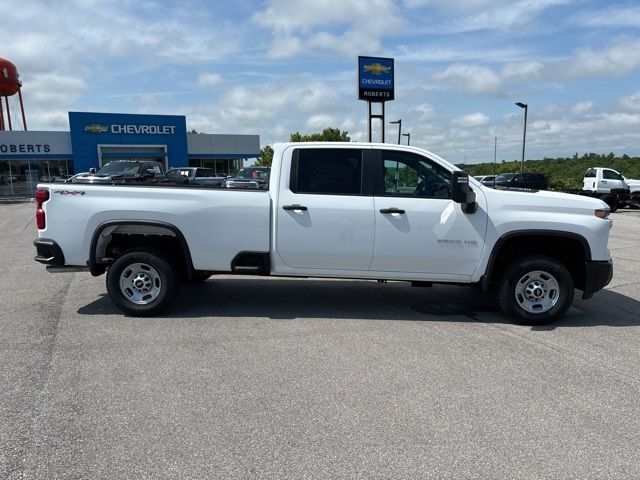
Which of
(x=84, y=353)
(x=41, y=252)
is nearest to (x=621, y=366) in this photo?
(x=84, y=353)

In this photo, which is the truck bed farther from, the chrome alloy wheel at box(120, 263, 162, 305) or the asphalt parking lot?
the asphalt parking lot

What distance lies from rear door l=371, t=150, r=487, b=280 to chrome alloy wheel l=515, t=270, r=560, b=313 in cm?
63

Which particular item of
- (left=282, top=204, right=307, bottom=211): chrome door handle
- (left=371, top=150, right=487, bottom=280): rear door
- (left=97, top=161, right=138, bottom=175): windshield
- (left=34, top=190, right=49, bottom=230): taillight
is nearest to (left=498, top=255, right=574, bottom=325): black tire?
(left=371, top=150, right=487, bottom=280): rear door

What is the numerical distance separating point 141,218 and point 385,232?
2706 mm

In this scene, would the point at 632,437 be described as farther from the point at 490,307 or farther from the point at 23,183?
the point at 23,183

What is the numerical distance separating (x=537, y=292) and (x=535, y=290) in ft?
0.12

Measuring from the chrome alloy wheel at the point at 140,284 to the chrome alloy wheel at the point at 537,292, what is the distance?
4.11 meters

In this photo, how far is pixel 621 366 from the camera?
459 centimetres

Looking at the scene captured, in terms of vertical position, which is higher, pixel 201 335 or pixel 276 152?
pixel 276 152

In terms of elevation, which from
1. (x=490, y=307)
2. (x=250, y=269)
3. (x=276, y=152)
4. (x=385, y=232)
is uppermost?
(x=276, y=152)

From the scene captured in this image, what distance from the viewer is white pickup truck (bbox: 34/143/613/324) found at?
569 centimetres

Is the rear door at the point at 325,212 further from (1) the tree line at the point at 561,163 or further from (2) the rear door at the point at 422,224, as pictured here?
(1) the tree line at the point at 561,163

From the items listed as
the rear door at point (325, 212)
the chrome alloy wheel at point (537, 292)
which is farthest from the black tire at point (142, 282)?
the chrome alloy wheel at point (537, 292)

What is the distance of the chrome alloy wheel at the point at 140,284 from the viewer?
19.6ft
